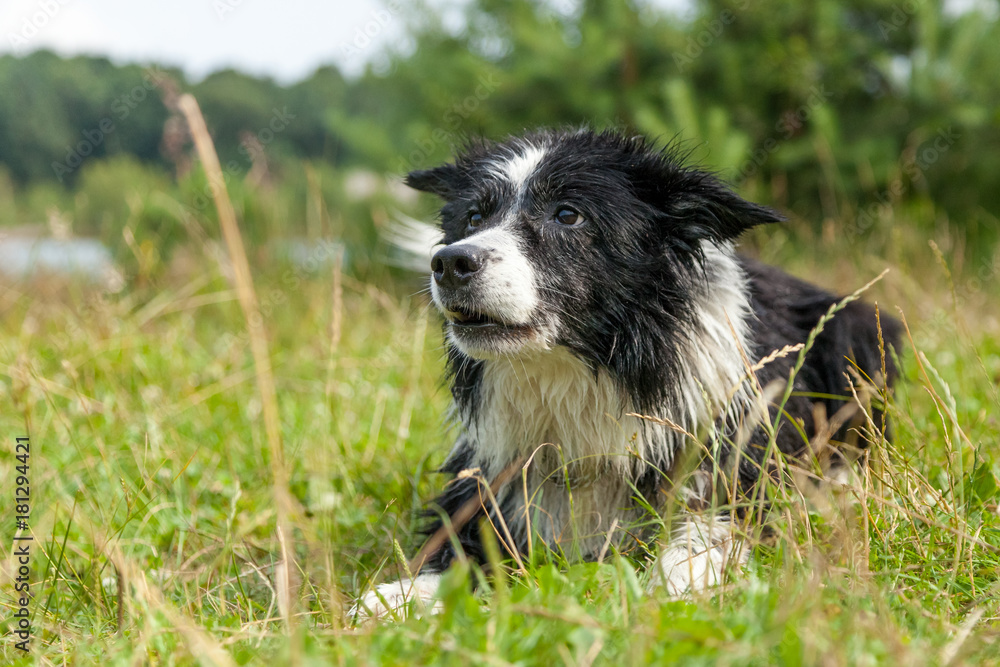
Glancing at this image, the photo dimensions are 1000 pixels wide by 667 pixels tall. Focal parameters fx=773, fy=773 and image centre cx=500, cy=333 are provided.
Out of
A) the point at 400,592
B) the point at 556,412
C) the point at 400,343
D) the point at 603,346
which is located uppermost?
the point at 603,346

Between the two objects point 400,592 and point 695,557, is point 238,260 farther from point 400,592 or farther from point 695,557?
point 695,557

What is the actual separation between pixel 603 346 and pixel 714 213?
538 mm

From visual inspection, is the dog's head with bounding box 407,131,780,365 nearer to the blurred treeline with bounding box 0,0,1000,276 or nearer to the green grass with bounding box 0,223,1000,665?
the green grass with bounding box 0,223,1000,665

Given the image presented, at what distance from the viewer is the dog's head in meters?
2.21

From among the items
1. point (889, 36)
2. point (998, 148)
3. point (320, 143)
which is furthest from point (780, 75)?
point (320, 143)

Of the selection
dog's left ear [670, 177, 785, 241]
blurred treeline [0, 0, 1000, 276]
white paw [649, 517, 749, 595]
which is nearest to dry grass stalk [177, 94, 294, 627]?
white paw [649, 517, 749, 595]

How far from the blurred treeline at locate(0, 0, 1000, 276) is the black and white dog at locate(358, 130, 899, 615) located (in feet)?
10.5

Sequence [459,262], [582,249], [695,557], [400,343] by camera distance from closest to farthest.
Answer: [695,557] < [459,262] < [582,249] < [400,343]

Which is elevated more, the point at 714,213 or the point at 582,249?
the point at 714,213

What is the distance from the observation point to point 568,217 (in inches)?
95.8

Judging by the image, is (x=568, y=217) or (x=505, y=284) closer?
(x=505, y=284)

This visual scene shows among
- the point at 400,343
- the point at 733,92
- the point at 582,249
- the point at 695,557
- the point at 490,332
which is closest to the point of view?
the point at 695,557

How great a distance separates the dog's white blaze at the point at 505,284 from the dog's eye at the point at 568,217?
0.24m

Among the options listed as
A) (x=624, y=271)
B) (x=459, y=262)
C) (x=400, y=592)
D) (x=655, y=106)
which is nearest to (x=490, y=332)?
(x=459, y=262)
